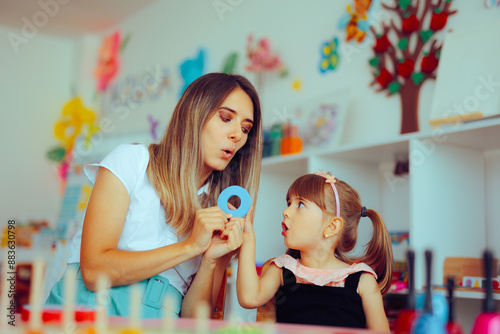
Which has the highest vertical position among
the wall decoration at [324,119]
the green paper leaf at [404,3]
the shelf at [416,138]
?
the green paper leaf at [404,3]

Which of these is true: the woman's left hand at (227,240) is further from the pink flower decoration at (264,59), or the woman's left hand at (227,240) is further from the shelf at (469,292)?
the pink flower decoration at (264,59)

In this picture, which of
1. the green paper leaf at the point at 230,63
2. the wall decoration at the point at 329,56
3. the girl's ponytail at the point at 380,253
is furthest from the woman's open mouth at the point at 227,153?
the green paper leaf at the point at 230,63

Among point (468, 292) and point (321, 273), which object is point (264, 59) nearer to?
point (468, 292)

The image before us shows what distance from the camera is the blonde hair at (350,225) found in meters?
1.52

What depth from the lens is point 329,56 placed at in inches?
120

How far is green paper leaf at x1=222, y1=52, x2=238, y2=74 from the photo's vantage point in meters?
3.79

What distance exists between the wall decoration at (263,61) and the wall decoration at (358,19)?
559mm

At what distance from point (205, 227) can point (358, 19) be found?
1.90 meters

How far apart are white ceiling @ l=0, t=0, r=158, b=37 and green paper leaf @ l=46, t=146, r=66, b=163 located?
3.94 feet

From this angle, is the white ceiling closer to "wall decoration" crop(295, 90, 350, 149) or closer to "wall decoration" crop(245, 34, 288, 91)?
"wall decoration" crop(245, 34, 288, 91)

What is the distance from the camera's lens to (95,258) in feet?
4.48

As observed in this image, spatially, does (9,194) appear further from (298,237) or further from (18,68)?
(298,237)

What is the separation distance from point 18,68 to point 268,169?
3.84m

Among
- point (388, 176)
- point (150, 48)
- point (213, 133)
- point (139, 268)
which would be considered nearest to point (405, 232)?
point (388, 176)
